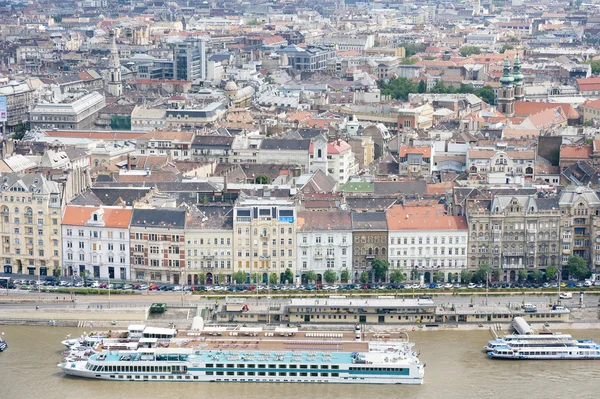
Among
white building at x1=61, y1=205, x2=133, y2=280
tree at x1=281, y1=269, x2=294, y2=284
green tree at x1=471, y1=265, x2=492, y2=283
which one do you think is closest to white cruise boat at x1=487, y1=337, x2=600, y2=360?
green tree at x1=471, y1=265, x2=492, y2=283

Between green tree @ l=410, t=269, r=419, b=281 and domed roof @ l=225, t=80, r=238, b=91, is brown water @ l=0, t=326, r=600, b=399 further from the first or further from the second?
domed roof @ l=225, t=80, r=238, b=91

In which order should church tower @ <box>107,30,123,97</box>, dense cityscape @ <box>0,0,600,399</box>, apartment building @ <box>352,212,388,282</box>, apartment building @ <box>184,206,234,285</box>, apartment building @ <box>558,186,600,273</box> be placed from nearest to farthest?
dense cityscape @ <box>0,0,600,399</box> < apartment building @ <box>184,206,234,285</box> < apartment building @ <box>352,212,388,282</box> < apartment building @ <box>558,186,600,273</box> < church tower @ <box>107,30,123,97</box>

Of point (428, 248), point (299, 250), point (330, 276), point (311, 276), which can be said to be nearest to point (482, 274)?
point (428, 248)

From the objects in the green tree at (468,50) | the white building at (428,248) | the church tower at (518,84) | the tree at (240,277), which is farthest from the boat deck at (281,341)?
the green tree at (468,50)

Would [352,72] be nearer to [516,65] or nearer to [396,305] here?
[516,65]

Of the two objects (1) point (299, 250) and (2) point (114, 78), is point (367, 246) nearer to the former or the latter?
(1) point (299, 250)

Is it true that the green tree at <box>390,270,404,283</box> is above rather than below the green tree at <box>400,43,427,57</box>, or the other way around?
below
